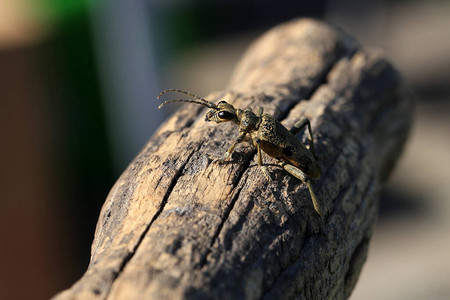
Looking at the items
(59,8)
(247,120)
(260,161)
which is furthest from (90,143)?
(260,161)

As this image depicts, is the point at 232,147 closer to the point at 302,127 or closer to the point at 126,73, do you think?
the point at 302,127

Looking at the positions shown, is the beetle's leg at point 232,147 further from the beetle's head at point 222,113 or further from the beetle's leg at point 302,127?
the beetle's leg at point 302,127

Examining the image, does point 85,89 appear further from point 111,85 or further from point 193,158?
point 193,158

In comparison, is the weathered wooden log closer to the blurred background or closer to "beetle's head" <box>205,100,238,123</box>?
"beetle's head" <box>205,100,238,123</box>

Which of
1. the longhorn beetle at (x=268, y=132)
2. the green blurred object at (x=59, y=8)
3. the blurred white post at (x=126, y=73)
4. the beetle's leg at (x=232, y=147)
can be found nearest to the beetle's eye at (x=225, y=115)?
the longhorn beetle at (x=268, y=132)

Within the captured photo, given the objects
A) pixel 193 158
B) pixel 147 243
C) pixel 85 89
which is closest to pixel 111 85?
pixel 85 89

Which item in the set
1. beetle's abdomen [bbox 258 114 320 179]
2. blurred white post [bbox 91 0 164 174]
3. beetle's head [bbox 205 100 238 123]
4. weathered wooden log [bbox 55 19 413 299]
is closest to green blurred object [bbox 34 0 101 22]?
blurred white post [bbox 91 0 164 174]
